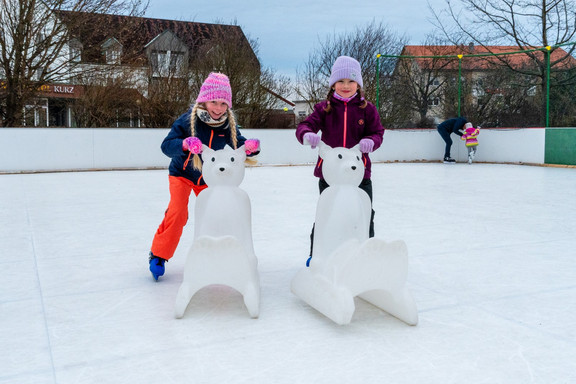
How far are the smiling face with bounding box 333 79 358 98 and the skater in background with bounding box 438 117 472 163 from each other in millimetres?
11282

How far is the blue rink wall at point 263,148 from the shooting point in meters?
11.0

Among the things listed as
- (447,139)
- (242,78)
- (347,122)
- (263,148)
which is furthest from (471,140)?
(347,122)

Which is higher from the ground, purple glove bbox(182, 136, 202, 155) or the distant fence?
the distant fence

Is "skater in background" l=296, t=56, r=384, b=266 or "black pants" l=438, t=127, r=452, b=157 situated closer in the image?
"skater in background" l=296, t=56, r=384, b=266

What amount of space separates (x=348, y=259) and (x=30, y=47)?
43.4 feet

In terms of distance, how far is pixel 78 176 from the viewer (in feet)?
32.0

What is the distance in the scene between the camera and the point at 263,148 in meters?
13.1

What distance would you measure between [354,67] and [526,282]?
4.69 feet

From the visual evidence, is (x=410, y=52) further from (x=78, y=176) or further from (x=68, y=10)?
(x=78, y=176)

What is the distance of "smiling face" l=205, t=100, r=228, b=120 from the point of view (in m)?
2.71

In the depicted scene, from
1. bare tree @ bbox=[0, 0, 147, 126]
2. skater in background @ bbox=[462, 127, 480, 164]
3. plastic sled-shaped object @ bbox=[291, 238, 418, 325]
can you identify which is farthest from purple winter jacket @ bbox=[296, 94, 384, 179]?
bare tree @ bbox=[0, 0, 147, 126]

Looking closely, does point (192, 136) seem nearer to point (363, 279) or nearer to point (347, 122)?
point (347, 122)

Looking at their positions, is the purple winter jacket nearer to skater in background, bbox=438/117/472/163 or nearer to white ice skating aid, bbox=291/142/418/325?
white ice skating aid, bbox=291/142/418/325

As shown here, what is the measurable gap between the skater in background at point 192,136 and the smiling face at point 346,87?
55cm
